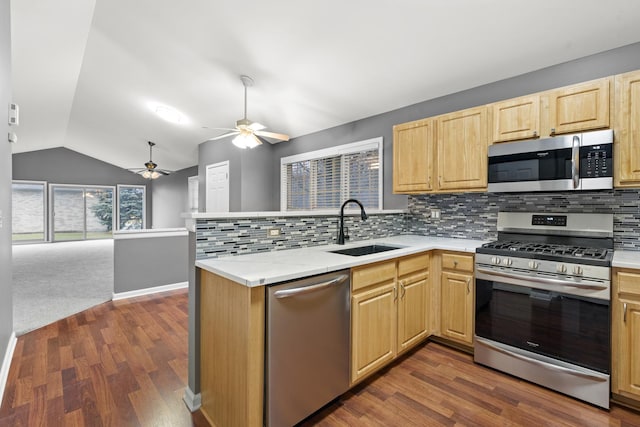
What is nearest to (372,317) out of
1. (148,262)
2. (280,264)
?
(280,264)

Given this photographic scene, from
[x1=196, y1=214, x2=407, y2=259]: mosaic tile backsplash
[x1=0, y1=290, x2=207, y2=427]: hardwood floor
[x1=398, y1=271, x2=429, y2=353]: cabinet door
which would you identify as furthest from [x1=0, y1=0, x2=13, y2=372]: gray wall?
[x1=398, y1=271, x2=429, y2=353]: cabinet door

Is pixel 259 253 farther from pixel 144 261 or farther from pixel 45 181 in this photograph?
pixel 45 181

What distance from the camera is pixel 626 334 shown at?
1.78 meters

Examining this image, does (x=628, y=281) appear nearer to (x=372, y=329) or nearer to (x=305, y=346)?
(x=372, y=329)

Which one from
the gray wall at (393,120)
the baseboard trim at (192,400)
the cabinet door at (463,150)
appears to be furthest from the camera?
the cabinet door at (463,150)

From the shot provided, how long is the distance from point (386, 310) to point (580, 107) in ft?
6.57

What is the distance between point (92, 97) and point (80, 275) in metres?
3.14

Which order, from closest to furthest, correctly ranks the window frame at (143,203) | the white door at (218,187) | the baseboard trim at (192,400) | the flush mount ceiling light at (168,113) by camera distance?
the baseboard trim at (192,400)
the flush mount ceiling light at (168,113)
the white door at (218,187)
the window frame at (143,203)

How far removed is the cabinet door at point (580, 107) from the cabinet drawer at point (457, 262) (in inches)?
44.8

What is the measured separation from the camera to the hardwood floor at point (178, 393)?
67.4 inches

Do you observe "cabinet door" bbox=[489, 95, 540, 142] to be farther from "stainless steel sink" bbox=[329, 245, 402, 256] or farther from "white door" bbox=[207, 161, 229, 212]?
"white door" bbox=[207, 161, 229, 212]

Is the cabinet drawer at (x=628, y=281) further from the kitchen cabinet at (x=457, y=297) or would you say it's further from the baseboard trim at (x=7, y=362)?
the baseboard trim at (x=7, y=362)

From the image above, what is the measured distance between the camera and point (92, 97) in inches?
202

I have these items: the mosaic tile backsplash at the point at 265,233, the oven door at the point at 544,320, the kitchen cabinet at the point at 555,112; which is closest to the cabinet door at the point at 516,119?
the kitchen cabinet at the point at 555,112
